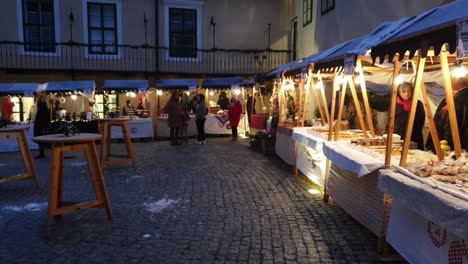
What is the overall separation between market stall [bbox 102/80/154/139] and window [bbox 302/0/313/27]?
282 inches

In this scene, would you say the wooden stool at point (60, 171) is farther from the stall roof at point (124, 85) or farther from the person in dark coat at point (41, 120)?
the stall roof at point (124, 85)

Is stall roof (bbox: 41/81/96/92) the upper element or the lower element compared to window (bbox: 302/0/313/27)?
lower

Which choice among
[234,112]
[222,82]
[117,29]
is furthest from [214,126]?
[117,29]

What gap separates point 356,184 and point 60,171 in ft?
13.5

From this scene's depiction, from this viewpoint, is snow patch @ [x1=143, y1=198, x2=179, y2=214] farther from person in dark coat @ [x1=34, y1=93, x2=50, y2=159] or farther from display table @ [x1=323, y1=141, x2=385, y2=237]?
person in dark coat @ [x1=34, y1=93, x2=50, y2=159]

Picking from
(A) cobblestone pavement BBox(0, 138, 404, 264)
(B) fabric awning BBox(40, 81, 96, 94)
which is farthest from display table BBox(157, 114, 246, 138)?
(A) cobblestone pavement BBox(0, 138, 404, 264)

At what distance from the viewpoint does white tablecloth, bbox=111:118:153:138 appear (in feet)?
50.4

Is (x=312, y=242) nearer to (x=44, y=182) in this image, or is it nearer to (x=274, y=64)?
(x=44, y=182)

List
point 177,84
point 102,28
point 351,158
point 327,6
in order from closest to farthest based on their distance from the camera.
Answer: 1. point 351,158
2. point 327,6
3. point 177,84
4. point 102,28

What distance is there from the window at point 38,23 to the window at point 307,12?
36.8ft

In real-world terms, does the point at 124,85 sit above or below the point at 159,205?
above

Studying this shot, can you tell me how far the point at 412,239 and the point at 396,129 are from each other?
454cm

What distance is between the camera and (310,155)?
780 cm

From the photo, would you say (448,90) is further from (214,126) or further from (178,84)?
(178,84)
